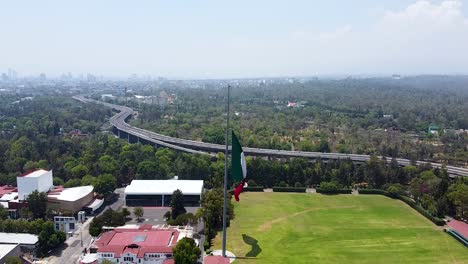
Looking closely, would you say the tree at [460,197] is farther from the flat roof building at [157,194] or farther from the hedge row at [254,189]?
the flat roof building at [157,194]

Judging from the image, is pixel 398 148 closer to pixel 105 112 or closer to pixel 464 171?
pixel 464 171

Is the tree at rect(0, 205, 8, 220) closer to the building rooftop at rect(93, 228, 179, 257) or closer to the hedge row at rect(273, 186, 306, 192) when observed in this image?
the building rooftop at rect(93, 228, 179, 257)

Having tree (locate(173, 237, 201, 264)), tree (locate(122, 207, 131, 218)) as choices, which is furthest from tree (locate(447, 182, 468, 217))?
tree (locate(122, 207, 131, 218))

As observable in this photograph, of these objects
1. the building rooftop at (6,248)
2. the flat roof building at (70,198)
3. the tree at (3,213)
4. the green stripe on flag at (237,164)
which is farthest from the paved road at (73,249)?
the green stripe on flag at (237,164)

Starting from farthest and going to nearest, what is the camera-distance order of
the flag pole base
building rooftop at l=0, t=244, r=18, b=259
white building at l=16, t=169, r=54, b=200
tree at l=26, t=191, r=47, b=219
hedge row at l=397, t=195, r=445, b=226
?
white building at l=16, t=169, r=54, b=200 < hedge row at l=397, t=195, r=445, b=226 < tree at l=26, t=191, r=47, b=219 < the flag pole base < building rooftop at l=0, t=244, r=18, b=259

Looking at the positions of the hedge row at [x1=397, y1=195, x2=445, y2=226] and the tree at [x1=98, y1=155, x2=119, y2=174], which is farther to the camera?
the tree at [x1=98, y1=155, x2=119, y2=174]
